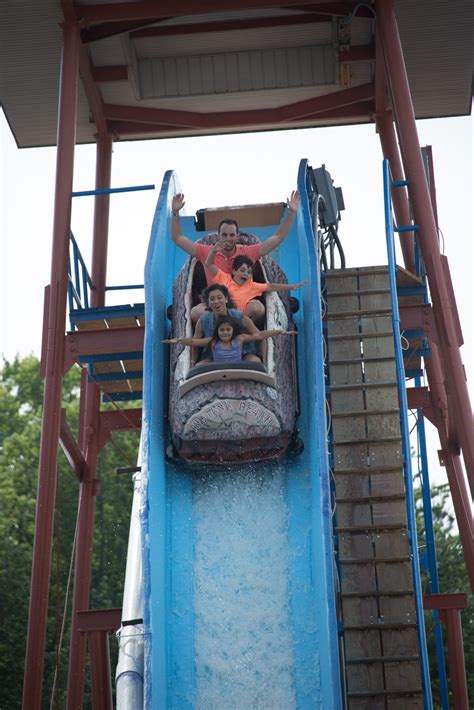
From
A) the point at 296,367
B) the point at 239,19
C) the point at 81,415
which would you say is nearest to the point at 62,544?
the point at 81,415

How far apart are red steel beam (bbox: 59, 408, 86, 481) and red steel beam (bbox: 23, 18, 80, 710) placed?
743mm

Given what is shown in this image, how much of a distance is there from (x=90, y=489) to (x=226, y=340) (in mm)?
4508

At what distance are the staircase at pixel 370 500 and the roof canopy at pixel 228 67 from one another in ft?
12.5

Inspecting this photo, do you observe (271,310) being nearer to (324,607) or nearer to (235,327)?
(235,327)

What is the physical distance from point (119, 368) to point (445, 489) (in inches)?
568

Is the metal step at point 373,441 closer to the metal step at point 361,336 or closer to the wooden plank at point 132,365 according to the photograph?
the metal step at point 361,336

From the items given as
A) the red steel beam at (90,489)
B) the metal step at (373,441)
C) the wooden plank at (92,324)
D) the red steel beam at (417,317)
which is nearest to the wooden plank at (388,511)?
the metal step at (373,441)

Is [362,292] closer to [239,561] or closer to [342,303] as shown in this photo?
[342,303]

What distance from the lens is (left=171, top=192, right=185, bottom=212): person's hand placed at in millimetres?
11077

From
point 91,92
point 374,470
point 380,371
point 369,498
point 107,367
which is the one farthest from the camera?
point 91,92

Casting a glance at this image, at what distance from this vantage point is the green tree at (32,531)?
71.1 ft

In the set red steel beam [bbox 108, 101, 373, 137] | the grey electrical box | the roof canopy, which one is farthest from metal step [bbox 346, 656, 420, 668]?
red steel beam [bbox 108, 101, 373, 137]

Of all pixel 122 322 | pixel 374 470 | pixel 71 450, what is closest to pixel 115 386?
pixel 71 450

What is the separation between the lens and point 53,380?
1150 cm
